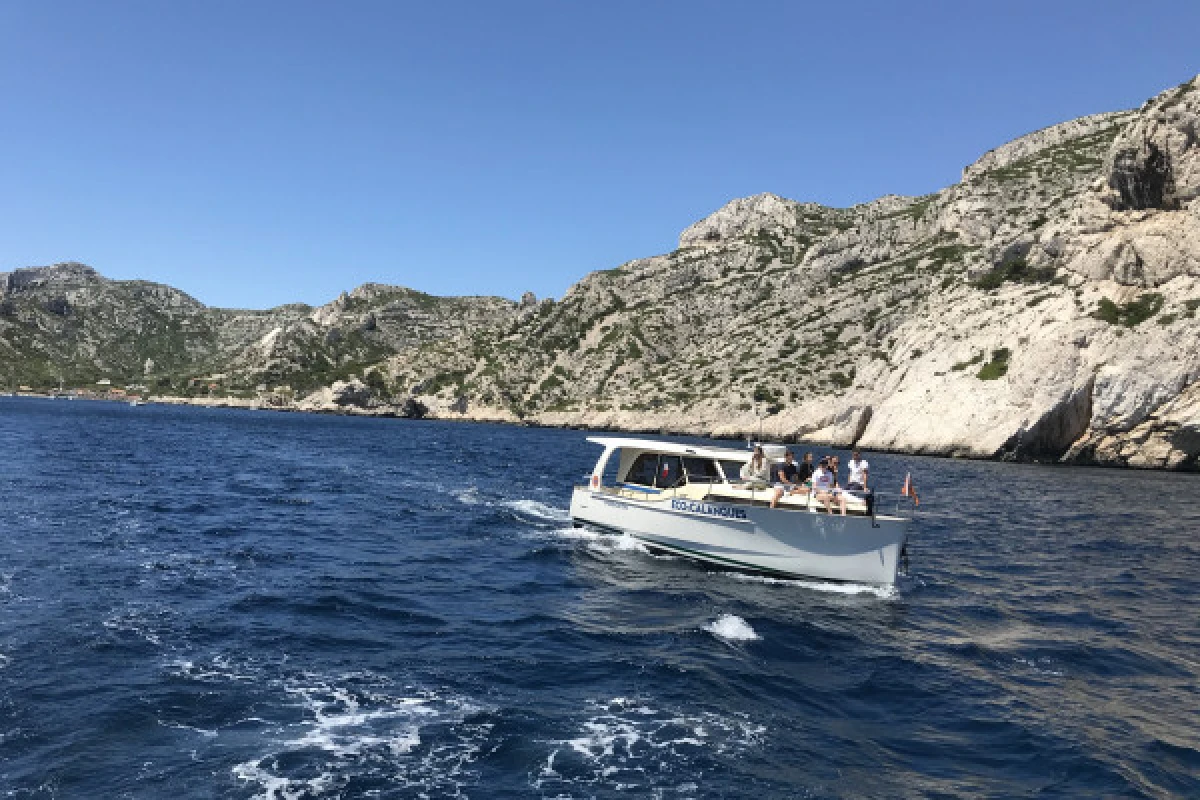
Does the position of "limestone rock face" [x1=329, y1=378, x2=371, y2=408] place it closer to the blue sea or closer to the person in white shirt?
the blue sea

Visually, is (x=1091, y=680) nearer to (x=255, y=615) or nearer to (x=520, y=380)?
(x=255, y=615)

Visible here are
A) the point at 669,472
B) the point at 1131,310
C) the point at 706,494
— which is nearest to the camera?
the point at 706,494

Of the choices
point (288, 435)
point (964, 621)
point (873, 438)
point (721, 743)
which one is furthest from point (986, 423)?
point (288, 435)

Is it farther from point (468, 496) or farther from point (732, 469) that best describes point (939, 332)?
point (732, 469)

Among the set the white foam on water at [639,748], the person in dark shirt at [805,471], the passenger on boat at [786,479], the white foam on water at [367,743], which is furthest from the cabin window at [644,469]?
the white foam on water at [367,743]

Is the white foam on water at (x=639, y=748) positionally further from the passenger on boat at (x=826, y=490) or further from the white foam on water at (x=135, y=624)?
the passenger on boat at (x=826, y=490)

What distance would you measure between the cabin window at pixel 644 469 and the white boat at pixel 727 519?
1.6 inches

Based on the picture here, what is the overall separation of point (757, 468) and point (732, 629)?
27.6 ft

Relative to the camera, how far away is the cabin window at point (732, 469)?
2553 centimetres

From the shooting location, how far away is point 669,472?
26.7 meters

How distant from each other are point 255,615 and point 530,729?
8.44 meters

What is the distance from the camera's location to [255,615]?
51.5 ft

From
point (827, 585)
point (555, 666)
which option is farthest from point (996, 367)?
point (555, 666)

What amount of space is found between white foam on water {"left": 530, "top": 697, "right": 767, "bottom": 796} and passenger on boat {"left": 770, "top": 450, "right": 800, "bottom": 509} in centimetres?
1095
